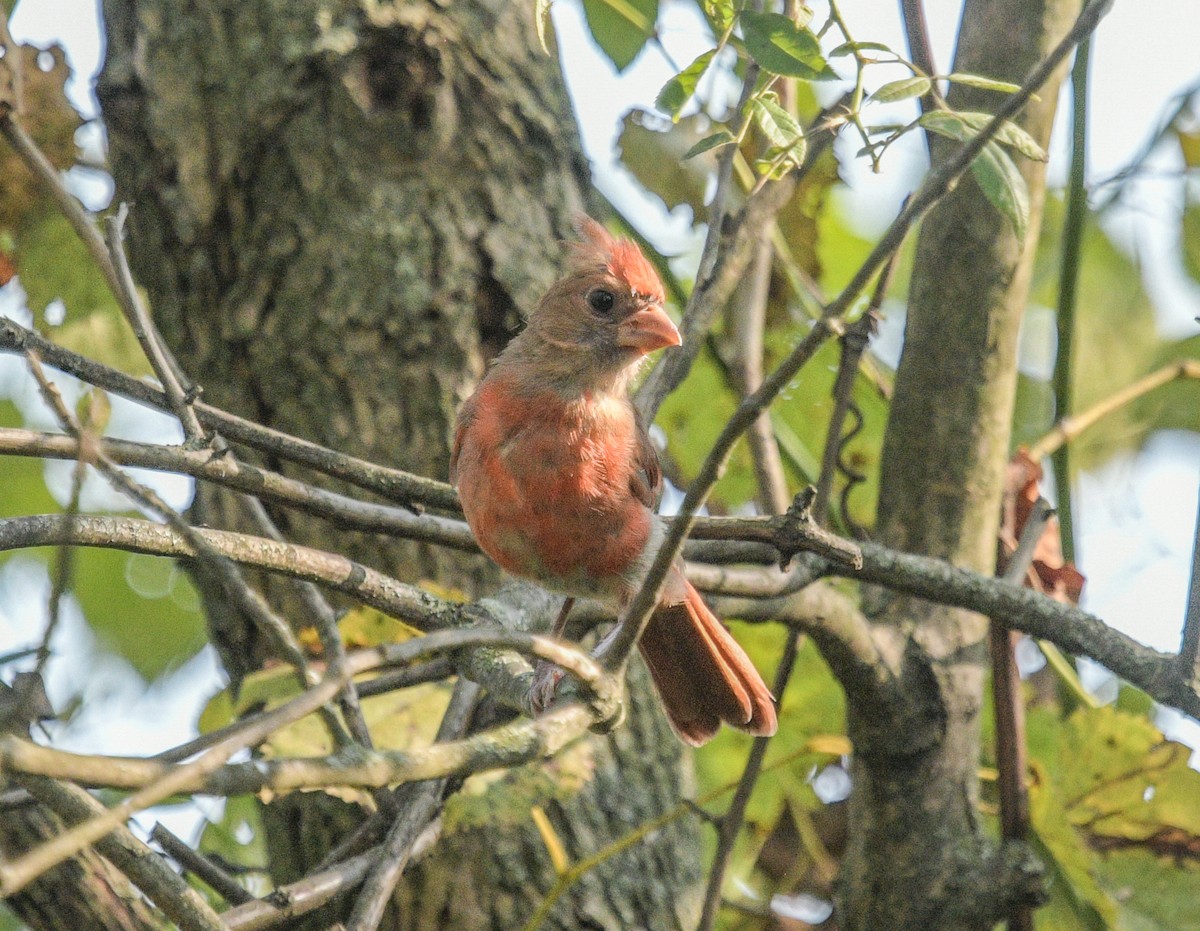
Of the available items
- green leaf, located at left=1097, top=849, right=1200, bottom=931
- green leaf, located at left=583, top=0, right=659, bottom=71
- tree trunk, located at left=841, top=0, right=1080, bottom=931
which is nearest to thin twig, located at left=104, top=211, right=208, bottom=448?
green leaf, located at left=583, top=0, right=659, bottom=71

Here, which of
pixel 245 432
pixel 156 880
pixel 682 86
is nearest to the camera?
pixel 156 880

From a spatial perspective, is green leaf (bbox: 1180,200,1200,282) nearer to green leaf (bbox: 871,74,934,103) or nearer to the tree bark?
green leaf (bbox: 871,74,934,103)

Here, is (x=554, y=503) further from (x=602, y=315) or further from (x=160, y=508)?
(x=160, y=508)

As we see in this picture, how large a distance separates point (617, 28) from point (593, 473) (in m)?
1.17

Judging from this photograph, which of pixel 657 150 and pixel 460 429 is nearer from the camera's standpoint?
pixel 460 429

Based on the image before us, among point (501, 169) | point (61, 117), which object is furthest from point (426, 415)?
point (61, 117)

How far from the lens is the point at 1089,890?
10.3ft

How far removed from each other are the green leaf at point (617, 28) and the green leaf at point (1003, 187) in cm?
140

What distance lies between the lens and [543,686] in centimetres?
262

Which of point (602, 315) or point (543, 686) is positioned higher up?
point (602, 315)

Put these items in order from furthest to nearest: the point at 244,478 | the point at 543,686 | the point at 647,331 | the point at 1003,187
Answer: the point at 647,331 < the point at 543,686 < the point at 244,478 < the point at 1003,187

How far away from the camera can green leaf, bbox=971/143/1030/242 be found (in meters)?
2.12

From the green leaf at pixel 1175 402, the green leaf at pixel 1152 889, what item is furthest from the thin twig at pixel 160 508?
the green leaf at pixel 1175 402

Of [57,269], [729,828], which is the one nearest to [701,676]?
[729,828]
